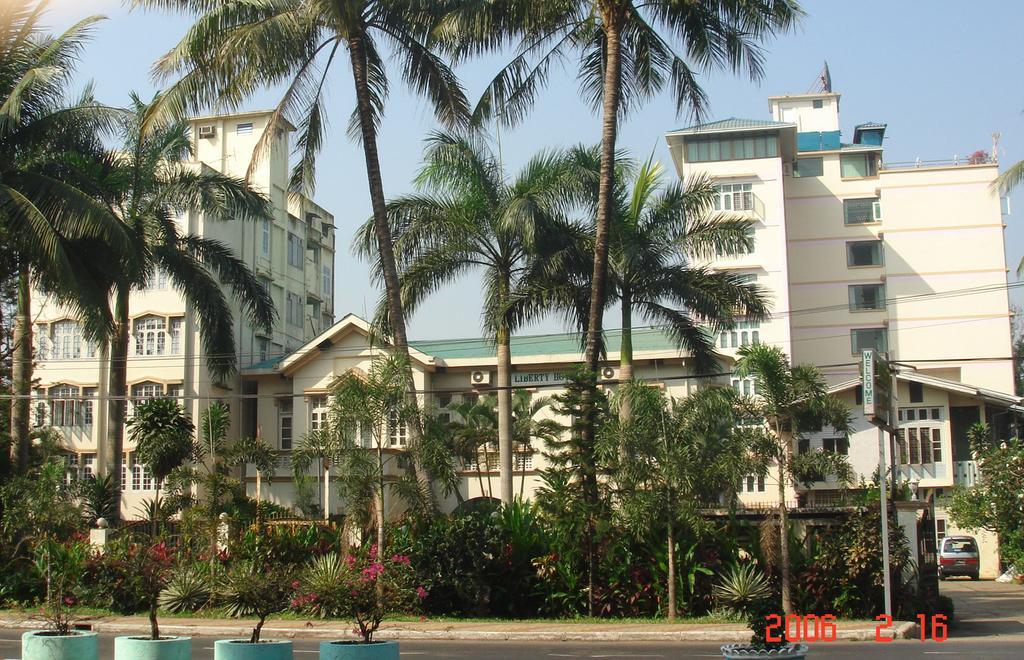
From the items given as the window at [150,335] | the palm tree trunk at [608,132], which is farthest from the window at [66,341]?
the palm tree trunk at [608,132]

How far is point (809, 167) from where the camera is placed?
63.6 metres

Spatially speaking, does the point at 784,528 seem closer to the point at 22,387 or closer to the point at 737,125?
the point at 22,387

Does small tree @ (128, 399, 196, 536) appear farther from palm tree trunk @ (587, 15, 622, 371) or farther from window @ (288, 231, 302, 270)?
window @ (288, 231, 302, 270)

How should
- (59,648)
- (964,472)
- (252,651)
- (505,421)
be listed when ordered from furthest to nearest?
(964,472)
(505,421)
(59,648)
(252,651)

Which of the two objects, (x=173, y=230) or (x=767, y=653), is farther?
(x=173, y=230)

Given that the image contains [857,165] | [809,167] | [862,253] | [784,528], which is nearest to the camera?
[784,528]

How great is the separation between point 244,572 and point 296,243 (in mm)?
40834

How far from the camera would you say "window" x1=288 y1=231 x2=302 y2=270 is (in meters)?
52.0

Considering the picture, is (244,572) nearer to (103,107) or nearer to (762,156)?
(103,107)

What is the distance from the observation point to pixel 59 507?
84.5ft

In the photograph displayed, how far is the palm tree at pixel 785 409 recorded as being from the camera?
69.1 feet

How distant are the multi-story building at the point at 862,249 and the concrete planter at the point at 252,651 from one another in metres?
46.6

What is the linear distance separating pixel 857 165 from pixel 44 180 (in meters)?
49.1
